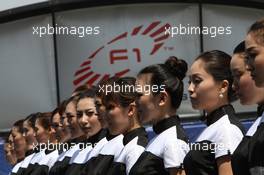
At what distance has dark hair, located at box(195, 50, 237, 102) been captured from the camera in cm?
345

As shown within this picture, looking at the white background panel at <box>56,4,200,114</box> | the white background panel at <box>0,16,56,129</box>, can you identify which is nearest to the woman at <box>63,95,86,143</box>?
the white background panel at <box>56,4,200,114</box>

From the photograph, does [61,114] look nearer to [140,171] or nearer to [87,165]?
[87,165]

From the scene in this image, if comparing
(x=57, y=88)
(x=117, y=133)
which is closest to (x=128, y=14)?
(x=57, y=88)

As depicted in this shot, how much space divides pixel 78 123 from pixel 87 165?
0.65 metres

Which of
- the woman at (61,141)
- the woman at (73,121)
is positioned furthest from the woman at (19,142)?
the woman at (73,121)

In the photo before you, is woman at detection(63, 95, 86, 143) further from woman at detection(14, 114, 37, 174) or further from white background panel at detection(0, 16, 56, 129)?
white background panel at detection(0, 16, 56, 129)

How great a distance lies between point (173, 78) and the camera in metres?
3.79

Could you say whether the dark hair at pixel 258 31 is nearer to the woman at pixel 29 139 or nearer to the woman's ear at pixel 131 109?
the woman's ear at pixel 131 109

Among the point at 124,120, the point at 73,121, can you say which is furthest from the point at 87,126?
the point at 124,120

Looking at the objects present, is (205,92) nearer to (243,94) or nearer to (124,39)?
(243,94)

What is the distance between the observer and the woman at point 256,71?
8.89ft

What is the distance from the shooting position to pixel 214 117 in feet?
11.2

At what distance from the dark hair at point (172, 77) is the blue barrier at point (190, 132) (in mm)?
2664

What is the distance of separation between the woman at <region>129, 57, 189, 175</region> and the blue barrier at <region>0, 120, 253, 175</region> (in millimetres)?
2695
